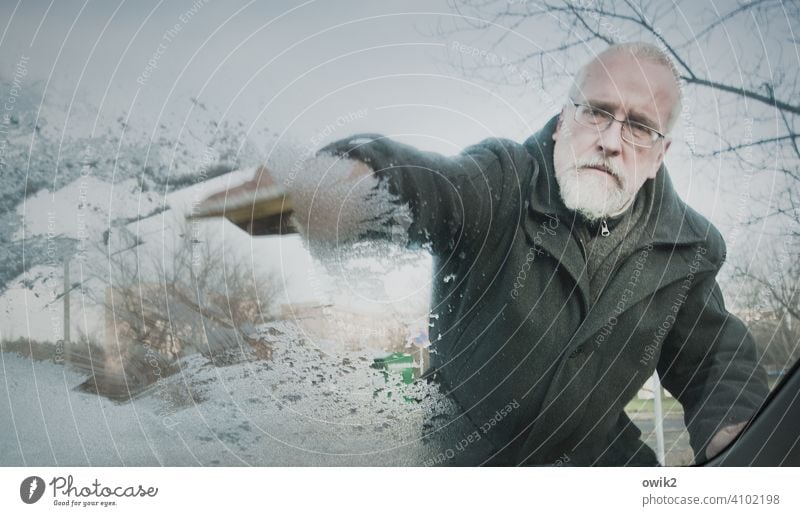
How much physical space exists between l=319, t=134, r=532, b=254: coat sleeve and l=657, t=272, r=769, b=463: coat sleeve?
63 cm

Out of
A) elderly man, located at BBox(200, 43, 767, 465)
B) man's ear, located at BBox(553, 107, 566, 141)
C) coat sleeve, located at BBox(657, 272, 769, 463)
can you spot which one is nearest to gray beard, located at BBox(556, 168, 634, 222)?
Result: elderly man, located at BBox(200, 43, 767, 465)

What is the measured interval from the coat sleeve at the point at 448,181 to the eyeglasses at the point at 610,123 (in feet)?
0.62

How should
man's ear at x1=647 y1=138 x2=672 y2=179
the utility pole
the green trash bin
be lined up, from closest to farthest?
1. the utility pole
2. the green trash bin
3. man's ear at x1=647 y1=138 x2=672 y2=179

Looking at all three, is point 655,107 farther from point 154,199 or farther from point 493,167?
point 154,199

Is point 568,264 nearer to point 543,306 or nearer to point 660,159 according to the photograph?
point 543,306

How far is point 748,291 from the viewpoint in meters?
2.33

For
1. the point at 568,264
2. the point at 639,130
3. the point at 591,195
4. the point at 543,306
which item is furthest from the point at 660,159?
the point at 543,306

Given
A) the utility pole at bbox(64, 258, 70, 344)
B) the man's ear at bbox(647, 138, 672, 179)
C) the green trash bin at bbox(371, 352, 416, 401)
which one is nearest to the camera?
the utility pole at bbox(64, 258, 70, 344)

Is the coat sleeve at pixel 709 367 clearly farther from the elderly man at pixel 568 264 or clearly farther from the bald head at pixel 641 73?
the bald head at pixel 641 73

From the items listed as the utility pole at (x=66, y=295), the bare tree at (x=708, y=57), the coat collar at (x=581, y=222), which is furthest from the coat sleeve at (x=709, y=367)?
the utility pole at (x=66, y=295)

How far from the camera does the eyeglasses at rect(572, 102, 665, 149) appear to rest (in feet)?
7.09

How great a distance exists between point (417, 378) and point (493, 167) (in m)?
0.60

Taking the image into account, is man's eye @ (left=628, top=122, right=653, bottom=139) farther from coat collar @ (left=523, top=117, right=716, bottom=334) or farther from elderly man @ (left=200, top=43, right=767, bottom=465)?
coat collar @ (left=523, top=117, right=716, bottom=334)
